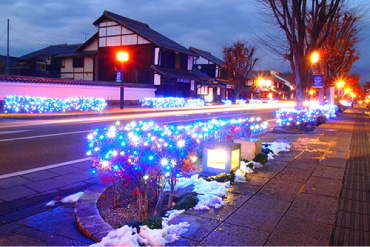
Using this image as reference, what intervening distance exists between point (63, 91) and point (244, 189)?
2218cm

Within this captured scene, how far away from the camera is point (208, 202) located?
4359 millimetres

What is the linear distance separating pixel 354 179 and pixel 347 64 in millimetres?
33875

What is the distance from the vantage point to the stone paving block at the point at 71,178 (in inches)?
238

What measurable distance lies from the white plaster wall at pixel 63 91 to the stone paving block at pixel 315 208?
69.0 ft

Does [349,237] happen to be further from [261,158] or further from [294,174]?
[261,158]

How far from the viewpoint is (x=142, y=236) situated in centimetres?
329

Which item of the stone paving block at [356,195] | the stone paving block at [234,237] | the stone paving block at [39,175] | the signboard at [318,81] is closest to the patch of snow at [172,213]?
the stone paving block at [234,237]

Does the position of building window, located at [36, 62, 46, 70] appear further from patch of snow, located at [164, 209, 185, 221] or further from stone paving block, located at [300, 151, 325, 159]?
patch of snow, located at [164, 209, 185, 221]

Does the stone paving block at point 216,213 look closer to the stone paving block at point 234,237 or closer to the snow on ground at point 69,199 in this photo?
the stone paving block at point 234,237

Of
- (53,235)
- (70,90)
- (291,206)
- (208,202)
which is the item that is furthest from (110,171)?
(70,90)

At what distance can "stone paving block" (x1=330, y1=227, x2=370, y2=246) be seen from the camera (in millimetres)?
3371

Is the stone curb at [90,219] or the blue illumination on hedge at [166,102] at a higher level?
the blue illumination on hedge at [166,102]

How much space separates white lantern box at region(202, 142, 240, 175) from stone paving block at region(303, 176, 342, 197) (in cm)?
147

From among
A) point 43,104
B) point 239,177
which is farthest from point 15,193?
point 43,104
